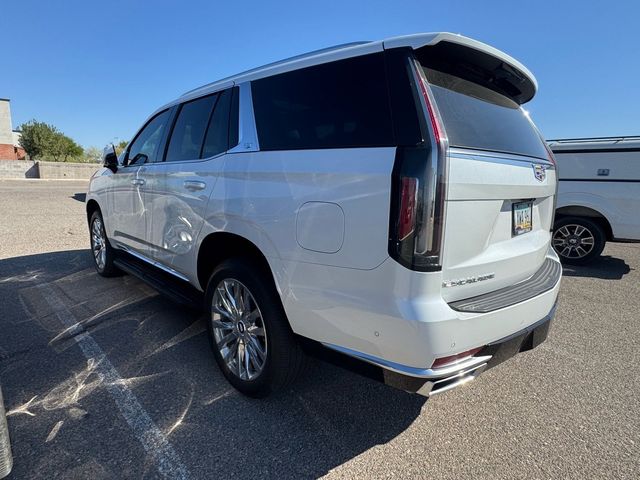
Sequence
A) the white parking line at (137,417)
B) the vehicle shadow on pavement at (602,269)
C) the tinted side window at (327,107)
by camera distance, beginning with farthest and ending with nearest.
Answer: the vehicle shadow on pavement at (602,269) < the white parking line at (137,417) < the tinted side window at (327,107)

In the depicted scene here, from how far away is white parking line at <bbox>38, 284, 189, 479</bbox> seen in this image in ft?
6.40

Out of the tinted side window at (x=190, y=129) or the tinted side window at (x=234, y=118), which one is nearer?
the tinted side window at (x=234, y=118)

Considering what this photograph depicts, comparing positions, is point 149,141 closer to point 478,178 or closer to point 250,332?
point 250,332

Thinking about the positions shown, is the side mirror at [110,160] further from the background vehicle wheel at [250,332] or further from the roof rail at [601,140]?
the roof rail at [601,140]

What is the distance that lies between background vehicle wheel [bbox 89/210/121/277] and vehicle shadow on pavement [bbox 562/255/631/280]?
21.2 ft

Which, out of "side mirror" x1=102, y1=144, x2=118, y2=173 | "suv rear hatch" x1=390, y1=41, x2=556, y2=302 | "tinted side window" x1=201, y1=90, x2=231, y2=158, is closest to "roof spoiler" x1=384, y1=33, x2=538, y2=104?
"suv rear hatch" x1=390, y1=41, x2=556, y2=302

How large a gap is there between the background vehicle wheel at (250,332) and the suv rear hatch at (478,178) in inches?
37.8

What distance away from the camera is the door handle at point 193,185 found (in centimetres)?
274

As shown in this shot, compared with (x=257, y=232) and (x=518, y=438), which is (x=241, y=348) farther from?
(x=518, y=438)

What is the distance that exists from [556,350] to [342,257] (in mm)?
2635

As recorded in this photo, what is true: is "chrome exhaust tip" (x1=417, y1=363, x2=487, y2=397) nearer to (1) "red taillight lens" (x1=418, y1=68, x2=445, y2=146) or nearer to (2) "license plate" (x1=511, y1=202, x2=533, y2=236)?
(2) "license plate" (x1=511, y1=202, x2=533, y2=236)

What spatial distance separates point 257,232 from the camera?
224 centimetres

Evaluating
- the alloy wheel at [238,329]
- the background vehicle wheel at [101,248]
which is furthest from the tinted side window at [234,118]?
the background vehicle wheel at [101,248]

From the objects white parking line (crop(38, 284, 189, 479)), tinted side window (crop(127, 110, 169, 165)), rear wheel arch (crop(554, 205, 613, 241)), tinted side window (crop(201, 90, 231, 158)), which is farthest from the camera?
rear wheel arch (crop(554, 205, 613, 241))
